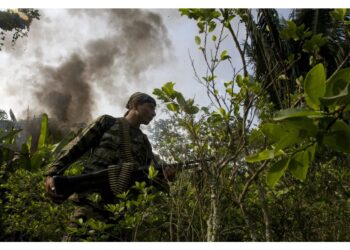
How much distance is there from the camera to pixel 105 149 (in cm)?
239

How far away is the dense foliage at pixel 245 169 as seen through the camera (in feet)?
1.73

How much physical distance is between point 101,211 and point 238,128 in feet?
3.26

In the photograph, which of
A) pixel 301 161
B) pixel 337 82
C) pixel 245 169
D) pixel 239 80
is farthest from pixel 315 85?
pixel 245 169

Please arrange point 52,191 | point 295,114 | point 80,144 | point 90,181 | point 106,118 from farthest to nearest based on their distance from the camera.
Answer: point 106,118 < point 80,144 < point 90,181 < point 52,191 < point 295,114

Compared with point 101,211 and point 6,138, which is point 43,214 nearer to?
point 101,211

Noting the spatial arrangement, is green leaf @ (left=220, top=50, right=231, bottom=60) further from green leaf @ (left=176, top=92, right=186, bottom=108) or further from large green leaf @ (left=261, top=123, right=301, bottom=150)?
large green leaf @ (left=261, top=123, right=301, bottom=150)

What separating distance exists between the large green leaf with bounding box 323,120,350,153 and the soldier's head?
2.06 meters

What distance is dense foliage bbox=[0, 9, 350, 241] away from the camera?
526mm

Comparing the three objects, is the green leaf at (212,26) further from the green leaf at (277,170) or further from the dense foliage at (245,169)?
the green leaf at (277,170)

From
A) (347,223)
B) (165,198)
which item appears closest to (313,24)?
(347,223)

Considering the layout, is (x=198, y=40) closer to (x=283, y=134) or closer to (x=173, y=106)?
(x=173, y=106)

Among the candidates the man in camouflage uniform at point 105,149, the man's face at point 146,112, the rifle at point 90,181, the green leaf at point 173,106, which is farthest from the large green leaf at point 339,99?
the man's face at point 146,112

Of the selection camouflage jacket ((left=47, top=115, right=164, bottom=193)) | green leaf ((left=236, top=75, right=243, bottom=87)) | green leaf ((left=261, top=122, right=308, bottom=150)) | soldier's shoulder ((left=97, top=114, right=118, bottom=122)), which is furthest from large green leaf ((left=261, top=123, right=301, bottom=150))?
soldier's shoulder ((left=97, top=114, right=118, bottom=122))

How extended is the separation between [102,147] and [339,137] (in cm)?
202
